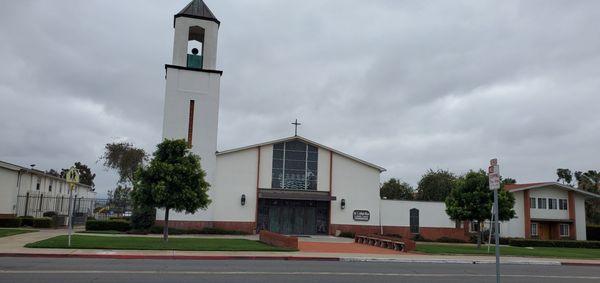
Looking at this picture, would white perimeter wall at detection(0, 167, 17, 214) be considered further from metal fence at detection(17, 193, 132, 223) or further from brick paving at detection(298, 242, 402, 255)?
brick paving at detection(298, 242, 402, 255)

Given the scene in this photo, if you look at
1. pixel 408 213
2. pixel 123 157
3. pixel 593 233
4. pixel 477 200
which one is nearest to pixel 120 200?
pixel 123 157

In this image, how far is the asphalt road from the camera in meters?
12.6

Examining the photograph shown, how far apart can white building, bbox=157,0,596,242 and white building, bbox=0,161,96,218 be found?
9.56m

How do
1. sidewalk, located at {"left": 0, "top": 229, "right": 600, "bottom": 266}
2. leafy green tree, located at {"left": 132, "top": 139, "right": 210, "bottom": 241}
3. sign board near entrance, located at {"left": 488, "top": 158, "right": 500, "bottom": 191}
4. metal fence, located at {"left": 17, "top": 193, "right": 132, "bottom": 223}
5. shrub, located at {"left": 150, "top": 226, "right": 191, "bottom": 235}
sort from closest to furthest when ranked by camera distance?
sign board near entrance, located at {"left": 488, "top": 158, "right": 500, "bottom": 191}, sidewalk, located at {"left": 0, "top": 229, "right": 600, "bottom": 266}, leafy green tree, located at {"left": 132, "top": 139, "right": 210, "bottom": 241}, shrub, located at {"left": 150, "top": 226, "right": 191, "bottom": 235}, metal fence, located at {"left": 17, "top": 193, "right": 132, "bottom": 223}

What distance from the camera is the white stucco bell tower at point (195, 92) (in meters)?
36.1

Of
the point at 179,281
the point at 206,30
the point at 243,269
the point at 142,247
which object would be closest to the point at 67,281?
the point at 179,281

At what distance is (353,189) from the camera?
1532 inches

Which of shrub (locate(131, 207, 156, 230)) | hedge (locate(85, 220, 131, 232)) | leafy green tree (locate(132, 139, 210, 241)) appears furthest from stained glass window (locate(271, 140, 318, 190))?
leafy green tree (locate(132, 139, 210, 241))

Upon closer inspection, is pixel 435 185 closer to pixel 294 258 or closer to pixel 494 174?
pixel 294 258

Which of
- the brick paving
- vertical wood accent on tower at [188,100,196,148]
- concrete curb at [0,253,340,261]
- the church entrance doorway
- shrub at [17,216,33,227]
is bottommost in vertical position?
concrete curb at [0,253,340,261]

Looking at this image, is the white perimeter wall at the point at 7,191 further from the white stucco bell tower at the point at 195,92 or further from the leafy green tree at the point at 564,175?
the leafy green tree at the point at 564,175

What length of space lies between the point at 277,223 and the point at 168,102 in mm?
11256

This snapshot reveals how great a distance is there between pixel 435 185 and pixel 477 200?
32.9 meters

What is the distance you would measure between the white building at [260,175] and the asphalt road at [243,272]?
18521 mm
